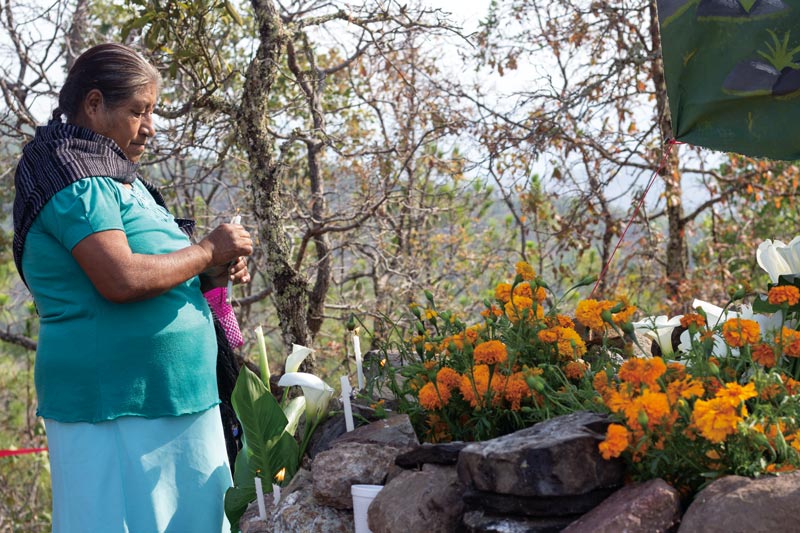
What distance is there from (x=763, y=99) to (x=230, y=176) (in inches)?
239

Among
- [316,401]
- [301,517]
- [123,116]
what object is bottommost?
[301,517]

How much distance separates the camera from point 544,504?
1536mm

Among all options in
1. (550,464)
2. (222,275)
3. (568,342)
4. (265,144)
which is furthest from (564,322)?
(265,144)

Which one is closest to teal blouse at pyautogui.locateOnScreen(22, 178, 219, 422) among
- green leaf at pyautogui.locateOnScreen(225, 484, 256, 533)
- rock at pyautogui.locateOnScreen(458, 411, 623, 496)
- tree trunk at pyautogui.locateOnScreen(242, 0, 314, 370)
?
green leaf at pyautogui.locateOnScreen(225, 484, 256, 533)

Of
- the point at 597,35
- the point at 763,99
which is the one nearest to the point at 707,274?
the point at 597,35

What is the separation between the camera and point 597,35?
617 cm

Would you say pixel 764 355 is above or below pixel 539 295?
below

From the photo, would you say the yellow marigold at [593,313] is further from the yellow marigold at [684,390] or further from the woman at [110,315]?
the woman at [110,315]

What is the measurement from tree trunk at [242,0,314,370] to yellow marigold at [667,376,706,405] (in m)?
2.59

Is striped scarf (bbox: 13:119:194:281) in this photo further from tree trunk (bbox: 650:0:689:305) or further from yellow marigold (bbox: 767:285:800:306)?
tree trunk (bbox: 650:0:689:305)

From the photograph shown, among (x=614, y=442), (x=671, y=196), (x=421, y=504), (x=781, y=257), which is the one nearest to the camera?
(x=614, y=442)

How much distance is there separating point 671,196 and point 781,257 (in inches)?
148

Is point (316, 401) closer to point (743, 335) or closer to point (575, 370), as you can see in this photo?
point (575, 370)

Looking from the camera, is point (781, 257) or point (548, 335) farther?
point (781, 257)
